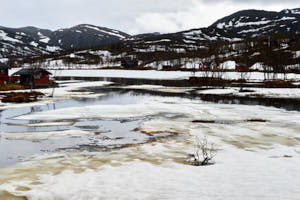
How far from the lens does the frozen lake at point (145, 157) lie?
26.0 feet

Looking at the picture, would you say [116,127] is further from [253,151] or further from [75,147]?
[253,151]

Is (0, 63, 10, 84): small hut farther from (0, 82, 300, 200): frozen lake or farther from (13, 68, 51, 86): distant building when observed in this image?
(0, 82, 300, 200): frozen lake

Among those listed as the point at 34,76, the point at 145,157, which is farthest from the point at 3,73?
the point at 145,157


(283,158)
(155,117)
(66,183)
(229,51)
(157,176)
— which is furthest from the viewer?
(229,51)

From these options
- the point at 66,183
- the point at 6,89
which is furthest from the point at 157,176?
the point at 6,89

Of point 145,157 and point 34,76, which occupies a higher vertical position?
point 34,76

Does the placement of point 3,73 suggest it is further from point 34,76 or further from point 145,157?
point 145,157

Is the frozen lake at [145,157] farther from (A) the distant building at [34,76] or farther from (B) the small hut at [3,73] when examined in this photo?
(B) the small hut at [3,73]

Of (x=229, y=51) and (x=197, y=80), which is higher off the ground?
(x=229, y=51)

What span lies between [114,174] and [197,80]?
52538 mm

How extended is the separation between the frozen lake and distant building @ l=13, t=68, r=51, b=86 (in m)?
36.1

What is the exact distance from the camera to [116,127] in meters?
17.9

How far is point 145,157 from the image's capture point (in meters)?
11.4

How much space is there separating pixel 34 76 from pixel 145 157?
5299cm
